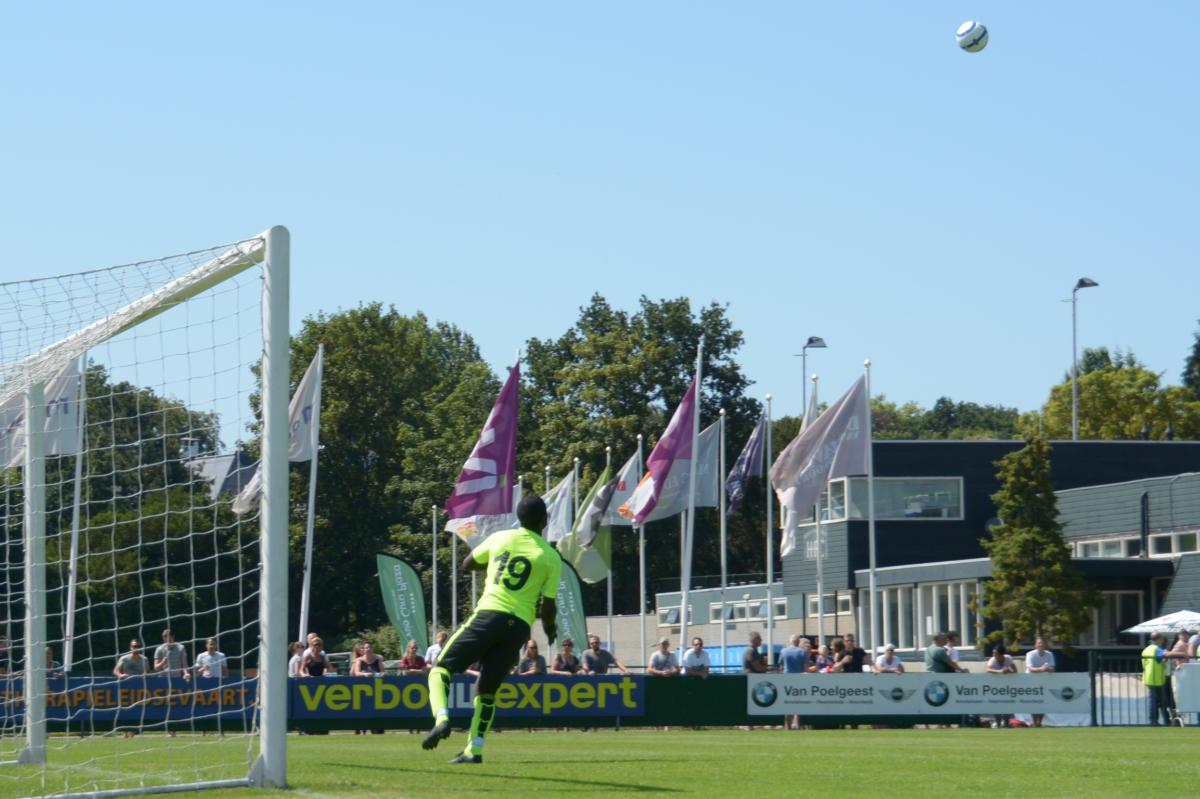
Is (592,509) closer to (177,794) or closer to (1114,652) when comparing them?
(1114,652)

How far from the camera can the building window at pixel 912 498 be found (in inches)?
2286

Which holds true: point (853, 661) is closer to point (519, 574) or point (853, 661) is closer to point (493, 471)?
point (493, 471)

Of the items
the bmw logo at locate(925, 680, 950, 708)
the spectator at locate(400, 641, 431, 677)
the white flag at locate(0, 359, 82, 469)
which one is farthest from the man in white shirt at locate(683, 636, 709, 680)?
the white flag at locate(0, 359, 82, 469)

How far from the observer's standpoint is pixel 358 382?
87688mm

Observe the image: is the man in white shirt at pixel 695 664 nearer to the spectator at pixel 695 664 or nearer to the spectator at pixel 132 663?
the spectator at pixel 695 664

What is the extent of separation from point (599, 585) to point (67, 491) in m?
47.1

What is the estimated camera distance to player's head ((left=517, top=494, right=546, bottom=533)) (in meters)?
12.1

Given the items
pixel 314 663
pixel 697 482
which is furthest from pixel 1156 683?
pixel 697 482

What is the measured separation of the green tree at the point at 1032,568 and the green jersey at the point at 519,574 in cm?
3478

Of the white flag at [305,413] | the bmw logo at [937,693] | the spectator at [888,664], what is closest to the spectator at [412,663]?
the white flag at [305,413]

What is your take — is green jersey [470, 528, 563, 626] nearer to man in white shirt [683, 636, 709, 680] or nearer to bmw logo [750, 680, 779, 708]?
bmw logo [750, 680, 779, 708]

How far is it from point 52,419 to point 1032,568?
1206 inches

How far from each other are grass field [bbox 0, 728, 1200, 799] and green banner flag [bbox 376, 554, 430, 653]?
→ 20646 mm

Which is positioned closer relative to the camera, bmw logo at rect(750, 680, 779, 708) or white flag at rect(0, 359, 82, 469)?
white flag at rect(0, 359, 82, 469)
